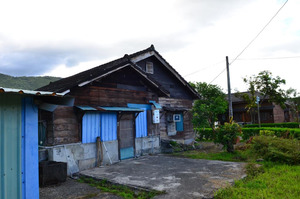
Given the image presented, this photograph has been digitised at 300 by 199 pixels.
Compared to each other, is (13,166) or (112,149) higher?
(13,166)

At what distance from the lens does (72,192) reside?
19.8 ft

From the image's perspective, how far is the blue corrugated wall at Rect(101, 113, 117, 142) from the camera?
30.9ft

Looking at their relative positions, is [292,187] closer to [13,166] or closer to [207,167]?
[207,167]

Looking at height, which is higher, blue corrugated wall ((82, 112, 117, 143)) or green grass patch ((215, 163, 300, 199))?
blue corrugated wall ((82, 112, 117, 143))

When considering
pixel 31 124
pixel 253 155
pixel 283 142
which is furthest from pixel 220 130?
pixel 31 124

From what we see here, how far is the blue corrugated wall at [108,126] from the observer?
9414 millimetres

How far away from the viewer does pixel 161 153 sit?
41.0 ft

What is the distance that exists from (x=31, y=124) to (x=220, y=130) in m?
9.93

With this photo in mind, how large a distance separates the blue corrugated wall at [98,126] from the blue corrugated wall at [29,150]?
16.5 ft

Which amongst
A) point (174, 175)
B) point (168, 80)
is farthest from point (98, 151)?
point (168, 80)

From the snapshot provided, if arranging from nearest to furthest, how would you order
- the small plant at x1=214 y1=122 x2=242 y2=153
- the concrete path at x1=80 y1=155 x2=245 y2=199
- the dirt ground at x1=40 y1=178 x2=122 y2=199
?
the dirt ground at x1=40 y1=178 x2=122 y2=199
the concrete path at x1=80 y1=155 x2=245 y2=199
the small plant at x1=214 y1=122 x2=242 y2=153

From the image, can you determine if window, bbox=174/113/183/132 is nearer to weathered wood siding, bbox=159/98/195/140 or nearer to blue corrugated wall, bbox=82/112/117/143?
weathered wood siding, bbox=159/98/195/140

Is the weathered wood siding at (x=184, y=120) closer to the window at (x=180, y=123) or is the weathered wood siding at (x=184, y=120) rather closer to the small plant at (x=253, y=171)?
the window at (x=180, y=123)

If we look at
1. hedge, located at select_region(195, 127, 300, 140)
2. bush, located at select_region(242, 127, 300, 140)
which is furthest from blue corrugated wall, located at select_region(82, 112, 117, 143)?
bush, located at select_region(242, 127, 300, 140)
